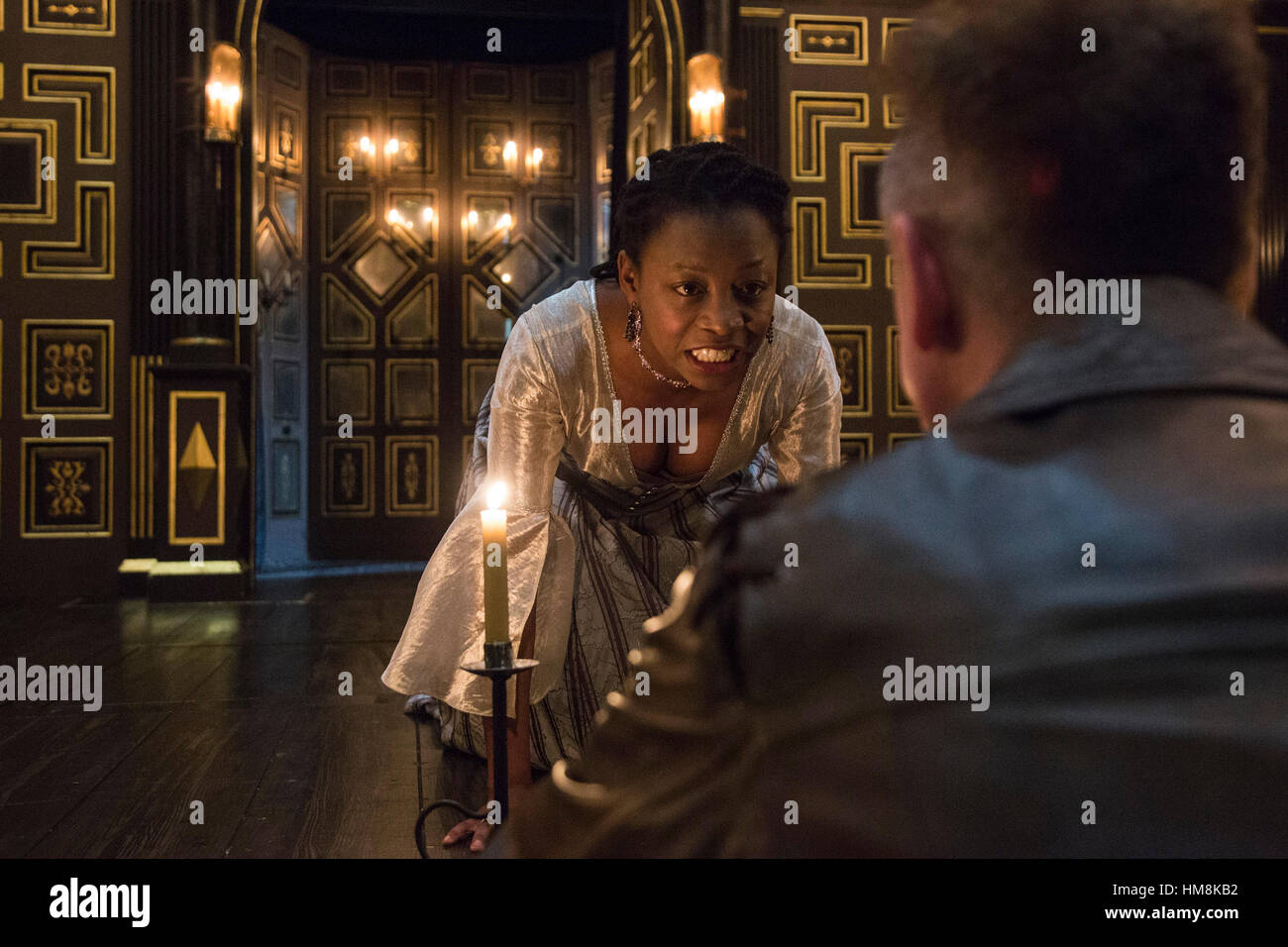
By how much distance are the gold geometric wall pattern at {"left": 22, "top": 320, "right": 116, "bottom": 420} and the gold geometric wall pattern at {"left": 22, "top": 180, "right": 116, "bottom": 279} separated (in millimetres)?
259

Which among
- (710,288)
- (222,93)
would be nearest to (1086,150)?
(710,288)

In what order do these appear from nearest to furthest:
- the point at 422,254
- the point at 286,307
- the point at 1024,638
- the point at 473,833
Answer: the point at 1024,638 < the point at 473,833 < the point at 286,307 < the point at 422,254

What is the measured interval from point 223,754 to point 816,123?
193 inches

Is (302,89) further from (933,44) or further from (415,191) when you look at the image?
(933,44)

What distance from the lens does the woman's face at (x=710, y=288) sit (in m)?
1.90

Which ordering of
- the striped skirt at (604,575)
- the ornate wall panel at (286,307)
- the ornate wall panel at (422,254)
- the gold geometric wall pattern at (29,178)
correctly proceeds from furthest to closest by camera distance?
the ornate wall panel at (422,254), the ornate wall panel at (286,307), the gold geometric wall pattern at (29,178), the striped skirt at (604,575)

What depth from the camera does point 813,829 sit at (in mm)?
505

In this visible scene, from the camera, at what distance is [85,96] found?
18.4 ft

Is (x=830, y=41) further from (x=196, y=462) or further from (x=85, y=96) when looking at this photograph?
(x=196, y=462)

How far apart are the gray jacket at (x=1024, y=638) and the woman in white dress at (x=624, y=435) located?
1.41 m

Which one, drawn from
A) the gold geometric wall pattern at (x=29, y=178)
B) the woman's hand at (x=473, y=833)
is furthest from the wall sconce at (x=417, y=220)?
the woman's hand at (x=473, y=833)

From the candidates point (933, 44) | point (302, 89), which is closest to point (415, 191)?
point (302, 89)

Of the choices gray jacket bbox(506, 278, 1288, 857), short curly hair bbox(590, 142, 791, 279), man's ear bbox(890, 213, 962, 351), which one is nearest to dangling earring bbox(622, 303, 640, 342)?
short curly hair bbox(590, 142, 791, 279)

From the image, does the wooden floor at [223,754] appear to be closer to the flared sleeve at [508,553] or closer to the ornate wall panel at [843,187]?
the flared sleeve at [508,553]
